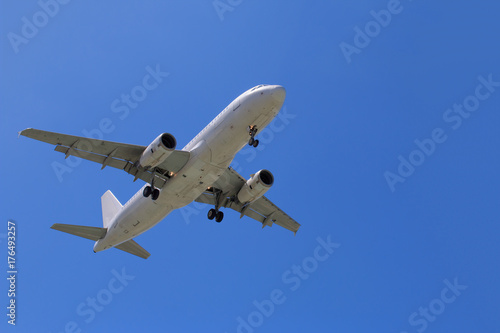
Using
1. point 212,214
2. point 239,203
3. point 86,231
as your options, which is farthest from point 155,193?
point 239,203

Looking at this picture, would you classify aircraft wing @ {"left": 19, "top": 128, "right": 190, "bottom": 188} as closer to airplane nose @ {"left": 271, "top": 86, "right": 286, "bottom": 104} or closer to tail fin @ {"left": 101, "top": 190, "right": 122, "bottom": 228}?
airplane nose @ {"left": 271, "top": 86, "right": 286, "bottom": 104}

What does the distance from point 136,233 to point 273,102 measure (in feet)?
45.6

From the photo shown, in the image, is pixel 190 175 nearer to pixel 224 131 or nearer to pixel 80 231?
pixel 224 131

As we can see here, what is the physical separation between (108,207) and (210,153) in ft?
45.7

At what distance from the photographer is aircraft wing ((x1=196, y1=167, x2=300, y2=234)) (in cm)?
4034

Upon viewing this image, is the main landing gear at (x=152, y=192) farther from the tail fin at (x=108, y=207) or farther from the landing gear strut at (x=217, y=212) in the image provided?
the tail fin at (x=108, y=207)

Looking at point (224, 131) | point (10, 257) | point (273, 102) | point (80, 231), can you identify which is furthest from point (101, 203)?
point (273, 102)

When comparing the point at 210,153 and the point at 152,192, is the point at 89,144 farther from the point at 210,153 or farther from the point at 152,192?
the point at 210,153

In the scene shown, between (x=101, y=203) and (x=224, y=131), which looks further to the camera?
(x=101, y=203)

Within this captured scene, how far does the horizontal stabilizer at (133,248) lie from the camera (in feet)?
141

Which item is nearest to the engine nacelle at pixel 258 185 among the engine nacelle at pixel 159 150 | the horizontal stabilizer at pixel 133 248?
the engine nacelle at pixel 159 150

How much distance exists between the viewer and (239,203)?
4203 centimetres

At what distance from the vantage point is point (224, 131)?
111ft

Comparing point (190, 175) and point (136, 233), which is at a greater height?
point (190, 175)
